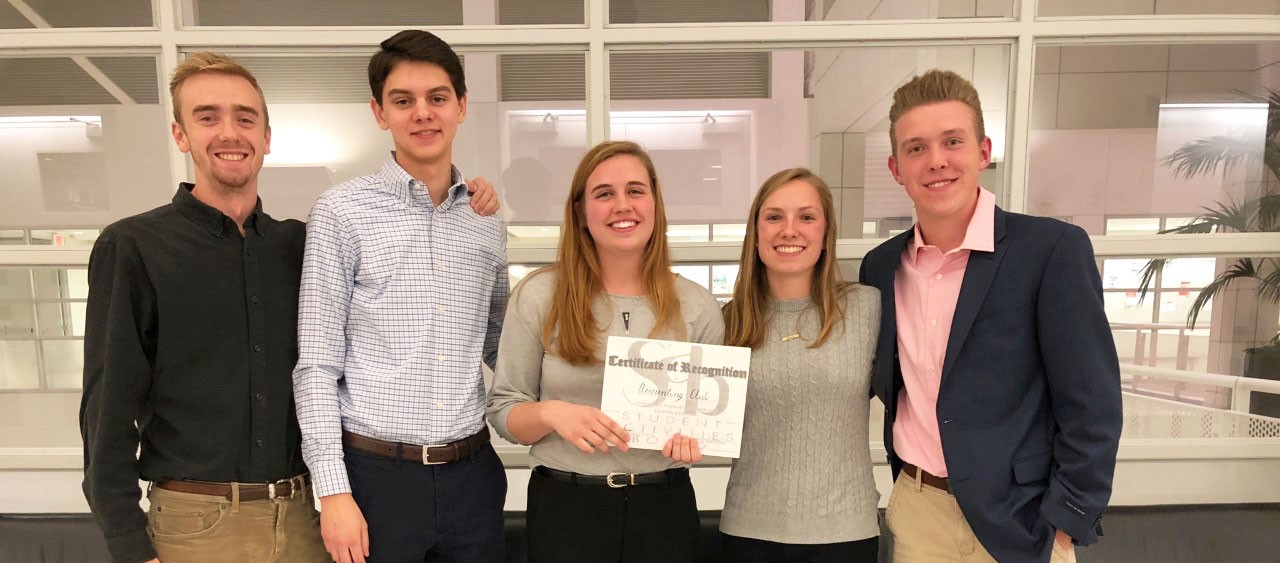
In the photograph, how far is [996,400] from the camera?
149 cm

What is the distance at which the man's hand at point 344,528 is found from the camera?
4.71 feet

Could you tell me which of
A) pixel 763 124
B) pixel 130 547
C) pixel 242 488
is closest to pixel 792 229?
pixel 763 124

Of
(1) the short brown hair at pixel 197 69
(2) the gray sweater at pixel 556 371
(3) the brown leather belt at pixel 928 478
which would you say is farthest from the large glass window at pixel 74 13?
(3) the brown leather belt at pixel 928 478

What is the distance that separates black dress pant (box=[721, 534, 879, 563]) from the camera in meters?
1.56

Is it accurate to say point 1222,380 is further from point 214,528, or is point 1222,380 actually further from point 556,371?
point 214,528

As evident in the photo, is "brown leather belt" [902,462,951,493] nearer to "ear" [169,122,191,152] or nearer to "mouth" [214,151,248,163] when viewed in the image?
"mouth" [214,151,248,163]

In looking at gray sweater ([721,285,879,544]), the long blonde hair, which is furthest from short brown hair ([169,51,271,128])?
gray sweater ([721,285,879,544])

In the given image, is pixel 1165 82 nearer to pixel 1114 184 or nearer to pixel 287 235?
pixel 1114 184

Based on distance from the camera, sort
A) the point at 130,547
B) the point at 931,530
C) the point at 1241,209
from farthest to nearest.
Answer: the point at 1241,209
the point at 931,530
the point at 130,547

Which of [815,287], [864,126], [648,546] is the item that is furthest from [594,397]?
[864,126]

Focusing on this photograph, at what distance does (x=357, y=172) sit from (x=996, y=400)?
8.24ft

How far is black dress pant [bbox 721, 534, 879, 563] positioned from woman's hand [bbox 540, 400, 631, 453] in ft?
1.61

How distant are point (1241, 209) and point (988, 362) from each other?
2.18 meters

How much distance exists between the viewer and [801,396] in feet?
5.16
